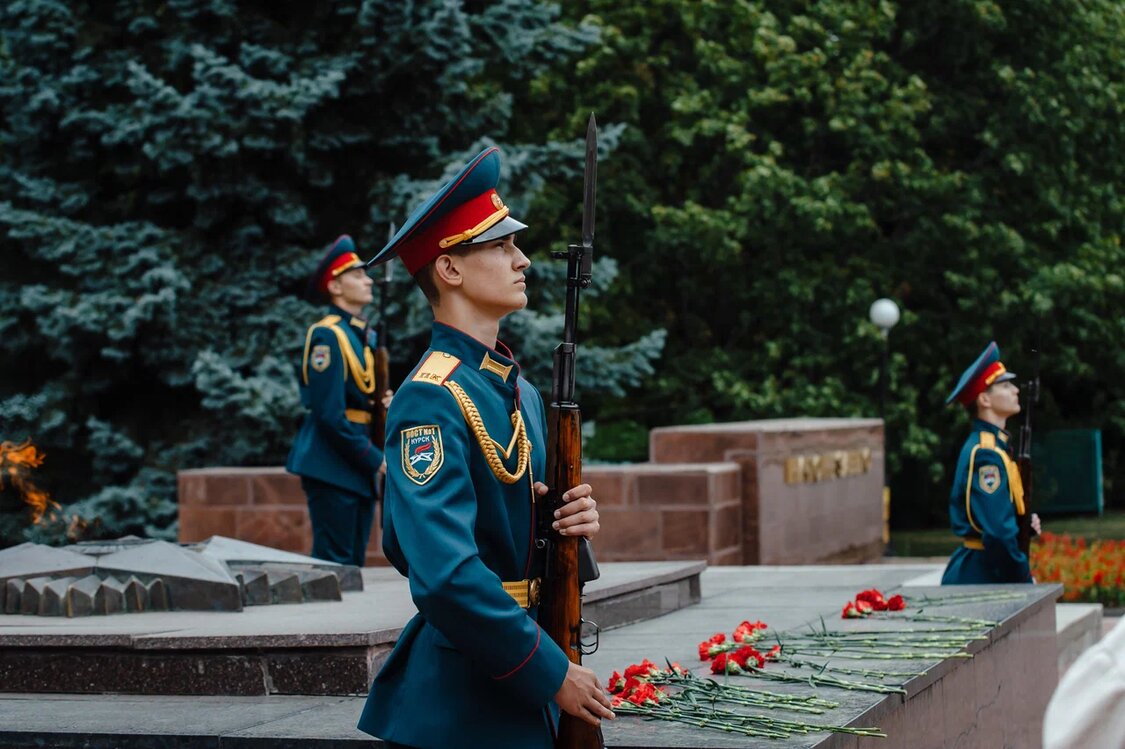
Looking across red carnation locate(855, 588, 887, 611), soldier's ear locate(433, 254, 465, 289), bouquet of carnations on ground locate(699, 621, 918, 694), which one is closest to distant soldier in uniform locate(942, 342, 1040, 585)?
red carnation locate(855, 588, 887, 611)

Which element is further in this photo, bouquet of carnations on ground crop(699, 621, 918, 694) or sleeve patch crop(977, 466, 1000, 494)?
sleeve patch crop(977, 466, 1000, 494)

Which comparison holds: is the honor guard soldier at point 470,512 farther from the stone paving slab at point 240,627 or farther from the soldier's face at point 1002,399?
the soldier's face at point 1002,399

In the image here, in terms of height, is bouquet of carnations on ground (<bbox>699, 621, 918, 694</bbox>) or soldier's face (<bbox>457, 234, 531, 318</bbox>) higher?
soldier's face (<bbox>457, 234, 531, 318</bbox>)

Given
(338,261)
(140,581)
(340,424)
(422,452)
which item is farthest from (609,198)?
(422,452)

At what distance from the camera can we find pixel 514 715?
3.55 meters

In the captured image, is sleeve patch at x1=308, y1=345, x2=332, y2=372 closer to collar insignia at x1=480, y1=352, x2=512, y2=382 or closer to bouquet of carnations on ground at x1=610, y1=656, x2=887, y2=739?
bouquet of carnations on ground at x1=610, y1=656, x2=887, y2=739

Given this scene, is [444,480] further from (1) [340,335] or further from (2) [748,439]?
(2) [748,439]

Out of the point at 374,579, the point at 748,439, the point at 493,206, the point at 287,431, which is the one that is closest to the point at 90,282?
the point at 287,431

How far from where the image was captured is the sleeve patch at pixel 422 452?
3.46 meters

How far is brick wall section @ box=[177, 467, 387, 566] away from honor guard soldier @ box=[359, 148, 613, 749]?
8.68 metres

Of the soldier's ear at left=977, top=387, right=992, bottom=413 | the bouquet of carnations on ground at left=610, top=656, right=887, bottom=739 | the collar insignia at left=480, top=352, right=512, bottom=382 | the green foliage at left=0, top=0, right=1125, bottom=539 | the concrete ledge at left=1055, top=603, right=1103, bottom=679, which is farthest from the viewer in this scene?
the green foliage at left=0, top=0, right=1125, bottom=539

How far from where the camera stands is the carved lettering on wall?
13797 mm

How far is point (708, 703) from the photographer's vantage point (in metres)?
4.92

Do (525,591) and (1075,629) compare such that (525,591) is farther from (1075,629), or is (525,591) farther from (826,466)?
(826,466)
